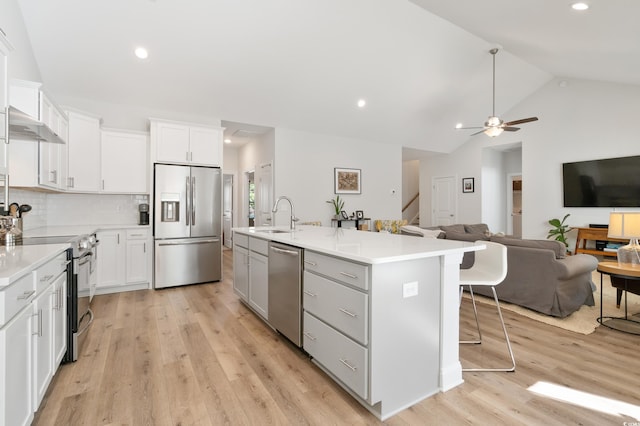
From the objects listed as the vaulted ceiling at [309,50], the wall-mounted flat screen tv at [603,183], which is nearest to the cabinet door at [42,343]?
the vaulted ceiling at [309,50]

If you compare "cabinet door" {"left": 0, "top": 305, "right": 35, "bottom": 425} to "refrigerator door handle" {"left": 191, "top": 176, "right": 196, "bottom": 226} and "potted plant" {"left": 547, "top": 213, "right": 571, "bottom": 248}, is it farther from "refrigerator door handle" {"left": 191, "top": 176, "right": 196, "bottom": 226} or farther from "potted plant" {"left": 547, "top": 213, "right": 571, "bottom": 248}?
"potted plant" {"left": 547, "top": 213, "right": 571, "bottom": 248}

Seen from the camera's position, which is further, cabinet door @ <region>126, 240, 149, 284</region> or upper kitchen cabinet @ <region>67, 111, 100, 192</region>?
cabinet door @ <region>126, 240, 149, 284</region>

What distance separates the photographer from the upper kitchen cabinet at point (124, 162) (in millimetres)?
4301

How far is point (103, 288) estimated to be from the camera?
4.23 m

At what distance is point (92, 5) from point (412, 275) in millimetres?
4256

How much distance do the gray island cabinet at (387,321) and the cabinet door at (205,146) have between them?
10.7 feet

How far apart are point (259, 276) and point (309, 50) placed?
336cm

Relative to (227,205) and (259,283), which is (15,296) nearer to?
(259,283)

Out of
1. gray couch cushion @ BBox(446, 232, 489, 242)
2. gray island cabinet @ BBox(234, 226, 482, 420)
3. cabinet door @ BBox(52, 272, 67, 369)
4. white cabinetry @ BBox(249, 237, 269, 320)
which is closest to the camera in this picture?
gray island cabinet @ BBox(234, 226, 482, 420)

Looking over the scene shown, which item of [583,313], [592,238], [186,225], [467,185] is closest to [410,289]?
[583,313]

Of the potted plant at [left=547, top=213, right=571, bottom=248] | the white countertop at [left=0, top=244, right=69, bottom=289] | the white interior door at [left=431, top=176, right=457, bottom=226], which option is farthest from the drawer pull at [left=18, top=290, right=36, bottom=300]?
the white interior door at [left=431, top=176, right=457, bottom=226]

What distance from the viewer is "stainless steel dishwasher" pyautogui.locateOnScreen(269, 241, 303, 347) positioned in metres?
2.37

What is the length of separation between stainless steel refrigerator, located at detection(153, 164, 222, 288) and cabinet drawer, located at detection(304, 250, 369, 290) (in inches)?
114

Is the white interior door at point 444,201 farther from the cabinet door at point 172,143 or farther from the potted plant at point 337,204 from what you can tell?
the cabinet door at point 172,143
